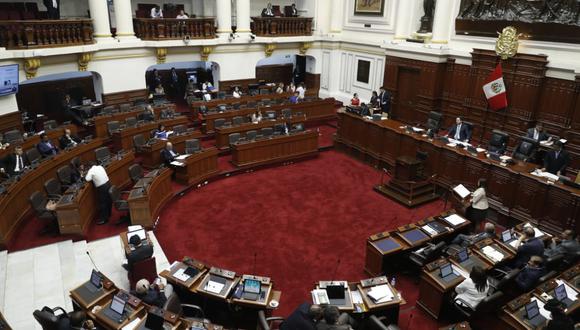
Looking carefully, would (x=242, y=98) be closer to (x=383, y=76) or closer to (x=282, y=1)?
(x=383, y=76)

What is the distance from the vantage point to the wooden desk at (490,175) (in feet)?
27.9

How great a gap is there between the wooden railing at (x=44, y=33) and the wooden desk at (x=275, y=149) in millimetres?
6385

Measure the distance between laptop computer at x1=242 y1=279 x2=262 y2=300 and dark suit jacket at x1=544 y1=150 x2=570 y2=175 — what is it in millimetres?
7630

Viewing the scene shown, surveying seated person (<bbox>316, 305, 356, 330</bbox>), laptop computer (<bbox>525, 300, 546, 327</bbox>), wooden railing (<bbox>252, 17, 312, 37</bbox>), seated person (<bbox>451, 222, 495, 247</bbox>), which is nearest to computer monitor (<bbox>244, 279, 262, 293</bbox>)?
seated person (<bbox>316, 305, 356, 330</bbox>)

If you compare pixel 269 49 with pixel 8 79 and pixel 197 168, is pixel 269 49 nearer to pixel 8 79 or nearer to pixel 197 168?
pixel 197 168

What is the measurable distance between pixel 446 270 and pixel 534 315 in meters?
1.29

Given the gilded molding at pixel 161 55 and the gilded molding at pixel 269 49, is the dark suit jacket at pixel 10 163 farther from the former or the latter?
the gilded molding at pixel 269 49

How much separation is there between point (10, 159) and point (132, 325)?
669cm

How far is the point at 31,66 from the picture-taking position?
1223 cm

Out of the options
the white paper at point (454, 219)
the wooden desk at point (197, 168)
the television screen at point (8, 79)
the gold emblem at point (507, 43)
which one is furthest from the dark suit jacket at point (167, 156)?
the gold emblem at point (507, 43)

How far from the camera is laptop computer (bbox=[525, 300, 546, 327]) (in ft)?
18.0

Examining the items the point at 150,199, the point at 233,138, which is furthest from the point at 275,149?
the point at 150,199

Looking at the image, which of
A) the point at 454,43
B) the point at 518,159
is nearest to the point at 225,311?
the point at 518,159

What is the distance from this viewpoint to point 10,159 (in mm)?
9711
